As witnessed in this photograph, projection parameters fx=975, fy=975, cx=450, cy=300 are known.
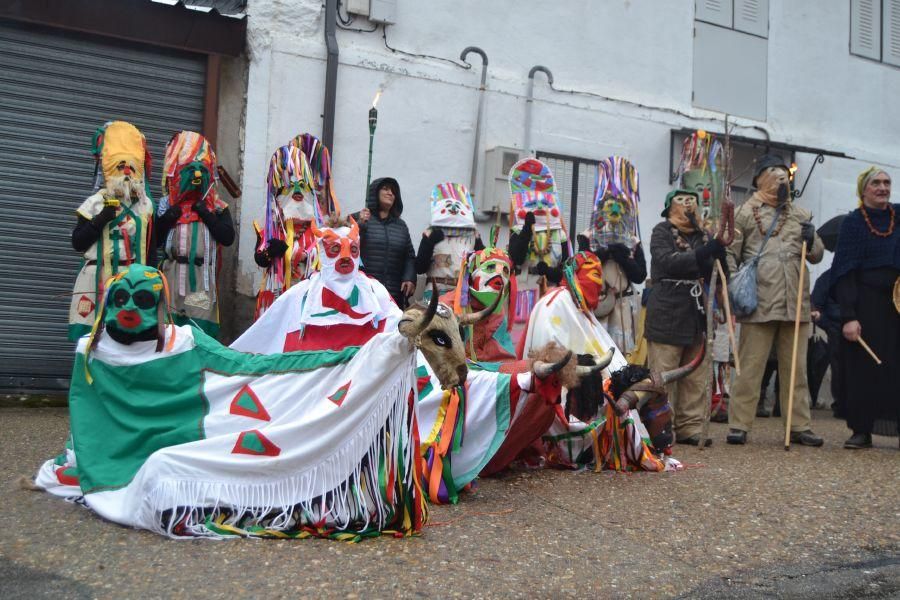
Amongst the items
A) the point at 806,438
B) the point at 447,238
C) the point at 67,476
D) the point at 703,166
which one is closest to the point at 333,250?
the point at 67,476

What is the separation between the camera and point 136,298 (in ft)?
15.3

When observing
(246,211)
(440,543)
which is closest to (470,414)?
(440,543)

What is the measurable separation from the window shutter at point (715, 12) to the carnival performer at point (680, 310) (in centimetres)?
533

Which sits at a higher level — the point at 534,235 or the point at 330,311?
the point at 534,235

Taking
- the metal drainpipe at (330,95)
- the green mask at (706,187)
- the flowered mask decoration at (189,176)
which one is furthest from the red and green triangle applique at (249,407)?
the green mask at (706,187)

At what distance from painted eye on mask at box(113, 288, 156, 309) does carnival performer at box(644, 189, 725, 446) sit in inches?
162

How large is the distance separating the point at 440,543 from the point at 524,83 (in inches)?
291

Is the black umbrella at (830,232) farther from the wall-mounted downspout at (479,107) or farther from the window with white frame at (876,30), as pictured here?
the wall-mounted downspout at (479,107)

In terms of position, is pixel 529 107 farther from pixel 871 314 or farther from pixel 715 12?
pixel 871 314

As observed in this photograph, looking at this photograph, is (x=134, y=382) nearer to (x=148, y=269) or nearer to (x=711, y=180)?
(x=148, y=269)

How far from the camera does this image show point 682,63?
1192 cm

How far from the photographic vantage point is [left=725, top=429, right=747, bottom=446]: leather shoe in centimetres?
754

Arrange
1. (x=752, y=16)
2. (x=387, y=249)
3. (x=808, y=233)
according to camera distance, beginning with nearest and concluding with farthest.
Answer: (x=808, y=233)
(x=387, y=249)
(x=752, y=16)

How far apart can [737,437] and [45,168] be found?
635 centimetres
